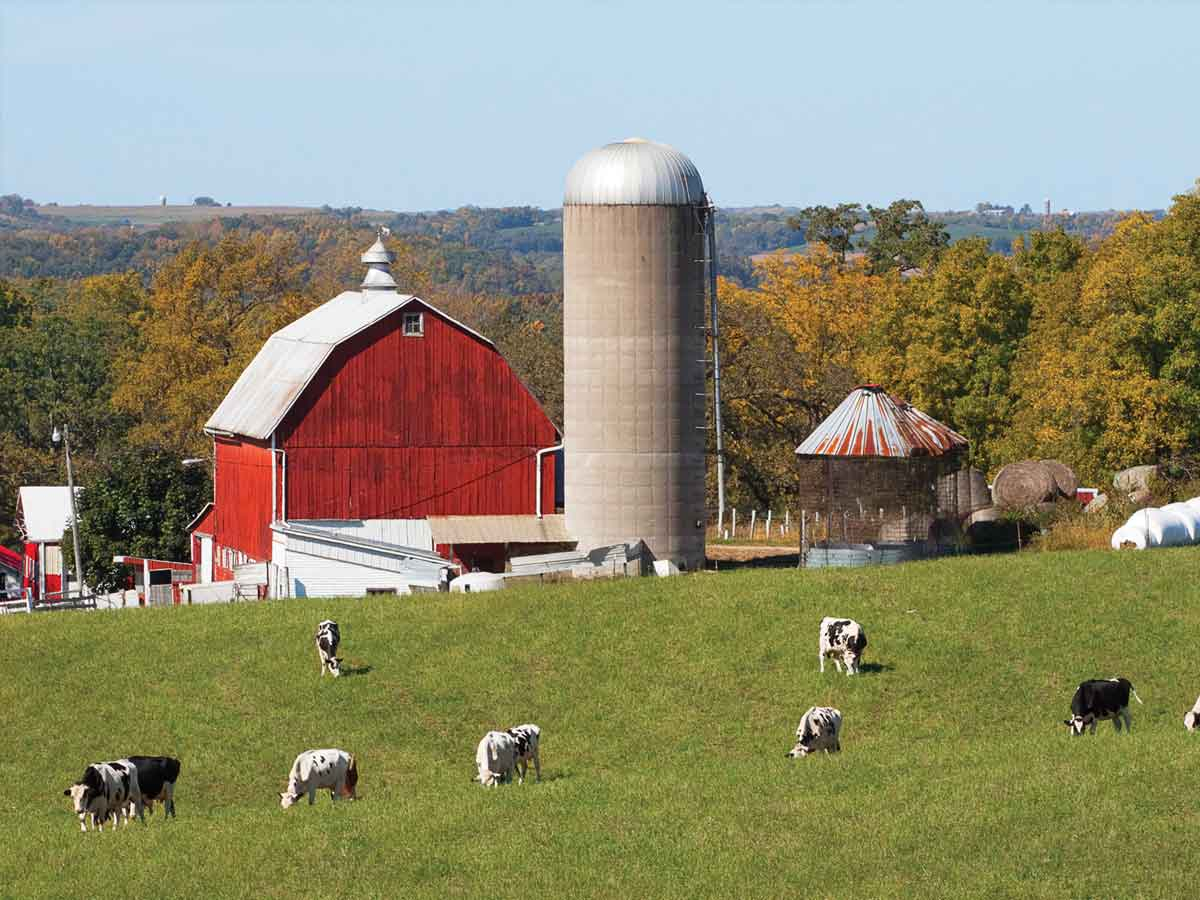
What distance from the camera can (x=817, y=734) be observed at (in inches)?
1112

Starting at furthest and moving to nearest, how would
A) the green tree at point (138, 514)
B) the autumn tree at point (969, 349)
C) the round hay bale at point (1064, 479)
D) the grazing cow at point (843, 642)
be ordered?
1. the autumn tree at point (969, 349)
2. the green tree at point (138, 514)
3. the round hay bale at point (1064, 479)
4. the grazing cow at point (843, 642)

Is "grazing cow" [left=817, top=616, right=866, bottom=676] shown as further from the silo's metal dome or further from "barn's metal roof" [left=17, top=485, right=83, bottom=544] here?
"barn's metal roof" [left=17, top=485, right=83, bottom=544]

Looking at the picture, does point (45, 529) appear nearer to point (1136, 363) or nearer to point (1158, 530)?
point (1136, 363)

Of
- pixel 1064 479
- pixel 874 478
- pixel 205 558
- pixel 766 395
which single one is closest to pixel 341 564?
pixel 205 558

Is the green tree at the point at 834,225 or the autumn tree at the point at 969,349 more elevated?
the green tree at the point at 834,225

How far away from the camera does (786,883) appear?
1989cm

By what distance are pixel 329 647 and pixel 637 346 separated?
16.2 metres

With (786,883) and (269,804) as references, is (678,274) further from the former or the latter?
(786,883)

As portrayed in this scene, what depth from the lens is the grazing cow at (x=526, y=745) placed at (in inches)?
1083

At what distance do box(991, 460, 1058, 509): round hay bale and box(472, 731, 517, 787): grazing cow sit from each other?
31745 mm

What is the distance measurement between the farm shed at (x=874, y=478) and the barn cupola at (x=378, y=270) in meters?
17.2

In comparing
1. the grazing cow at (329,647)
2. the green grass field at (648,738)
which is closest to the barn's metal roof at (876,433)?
the green grass field at (648,738)

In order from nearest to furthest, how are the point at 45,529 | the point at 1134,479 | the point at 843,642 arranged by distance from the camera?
the point at 843,642 < the point at 1134,479 < the point at 45,529

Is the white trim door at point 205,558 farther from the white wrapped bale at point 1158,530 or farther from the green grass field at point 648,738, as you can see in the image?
the white wrapped bale at point 1158,530
